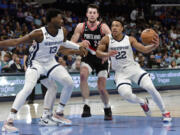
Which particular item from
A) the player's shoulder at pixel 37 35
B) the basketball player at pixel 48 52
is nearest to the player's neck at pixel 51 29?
the basketball player at pixel 48 52

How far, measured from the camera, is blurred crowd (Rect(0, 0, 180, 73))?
1526 centimetres

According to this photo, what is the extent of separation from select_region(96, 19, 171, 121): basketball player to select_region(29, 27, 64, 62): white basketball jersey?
848 millimetres

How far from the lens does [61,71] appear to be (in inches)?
290

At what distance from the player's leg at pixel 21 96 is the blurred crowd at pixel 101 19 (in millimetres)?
6367

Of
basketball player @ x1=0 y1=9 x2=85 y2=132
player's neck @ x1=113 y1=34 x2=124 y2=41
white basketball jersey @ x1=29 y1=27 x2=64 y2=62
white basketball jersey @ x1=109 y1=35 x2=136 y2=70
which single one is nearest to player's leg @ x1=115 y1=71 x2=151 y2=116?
white basketball jersey @ x1=109 y1=35 x2=136 y2=70

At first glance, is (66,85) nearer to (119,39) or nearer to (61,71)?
(61,71)

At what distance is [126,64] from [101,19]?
48.8ft

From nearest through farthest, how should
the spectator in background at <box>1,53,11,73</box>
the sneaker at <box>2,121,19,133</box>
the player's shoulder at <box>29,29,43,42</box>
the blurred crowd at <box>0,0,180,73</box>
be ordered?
the sneaker at <box>2,121,19,133</box> < the player's shoulder at <box>29,29,43,42</box> < the spectator in background at <box>1,53,11,73</box> < the blurred crowd at <box>0,0,180,73</box>

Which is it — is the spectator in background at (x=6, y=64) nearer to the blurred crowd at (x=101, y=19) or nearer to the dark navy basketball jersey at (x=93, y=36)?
the blurred crowd at (x=101, y=19)

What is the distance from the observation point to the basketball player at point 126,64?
25.3 feet

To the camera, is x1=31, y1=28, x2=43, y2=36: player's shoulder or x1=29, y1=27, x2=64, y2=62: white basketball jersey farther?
x1=29, y1=27, x2=64, y2=62: white basketball jersey

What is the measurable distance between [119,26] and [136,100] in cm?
140

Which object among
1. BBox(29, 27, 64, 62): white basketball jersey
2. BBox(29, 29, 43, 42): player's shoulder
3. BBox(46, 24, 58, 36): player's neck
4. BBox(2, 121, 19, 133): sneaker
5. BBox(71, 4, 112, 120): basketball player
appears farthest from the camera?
BBox(71, 4, 112, 120): basketball player

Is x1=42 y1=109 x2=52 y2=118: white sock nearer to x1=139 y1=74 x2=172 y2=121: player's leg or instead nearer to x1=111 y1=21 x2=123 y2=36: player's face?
x1=139 y1=74 x2=172 y2=121: player's leg
